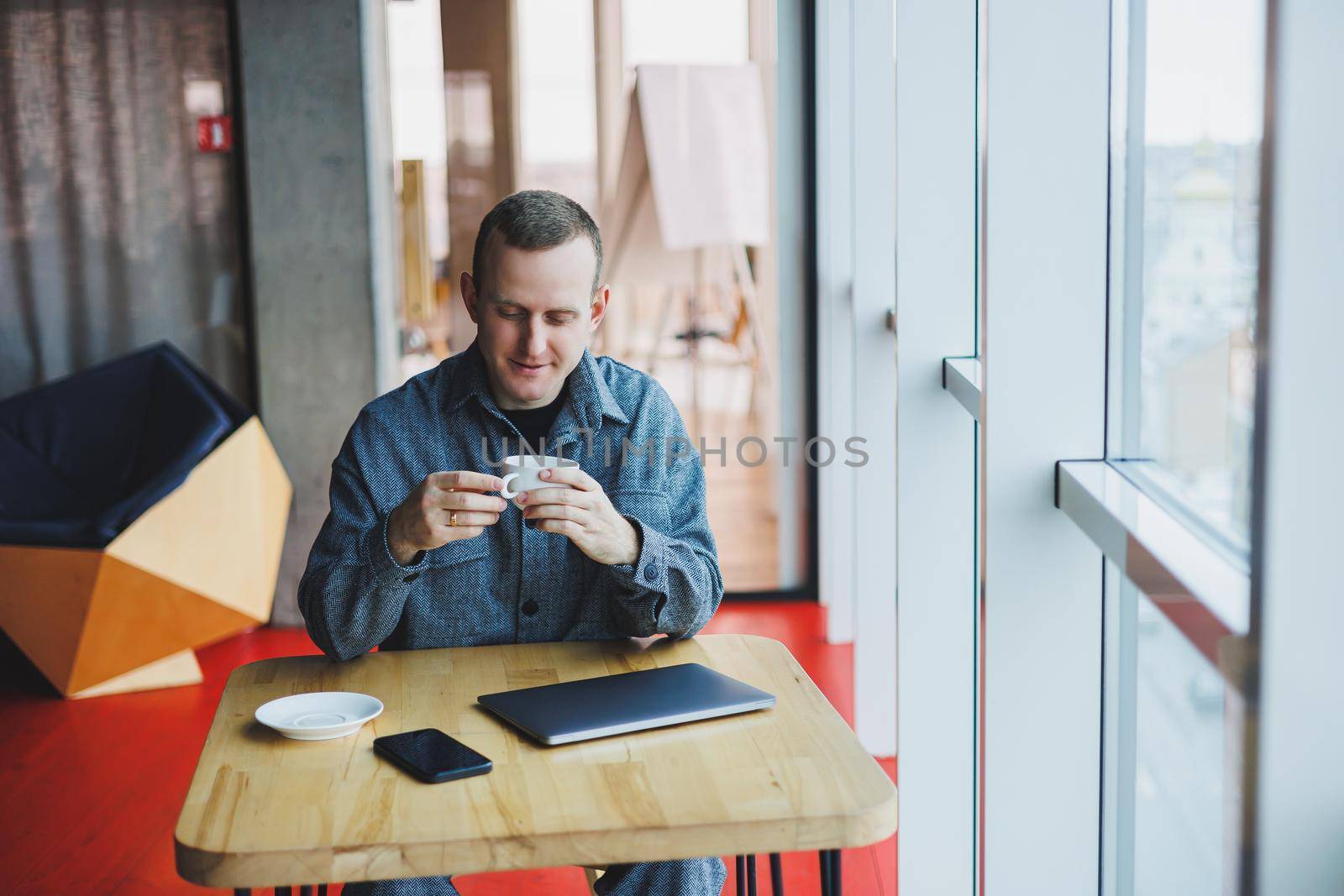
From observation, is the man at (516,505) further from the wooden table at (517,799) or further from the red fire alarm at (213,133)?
the red fire alarm at (213,133)

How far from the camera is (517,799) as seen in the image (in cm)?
129

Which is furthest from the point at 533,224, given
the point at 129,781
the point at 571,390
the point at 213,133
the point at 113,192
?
the point at 113,192

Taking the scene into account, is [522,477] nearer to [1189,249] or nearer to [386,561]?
[386,561]

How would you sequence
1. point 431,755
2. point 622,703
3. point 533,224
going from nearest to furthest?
point 431,755 < point 622,703 < point 533,224

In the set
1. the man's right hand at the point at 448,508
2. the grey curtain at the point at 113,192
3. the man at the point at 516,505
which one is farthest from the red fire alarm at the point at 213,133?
the man's right hand at the point at 448,508

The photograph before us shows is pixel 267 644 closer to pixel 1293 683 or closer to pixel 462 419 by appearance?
pixel 462 419

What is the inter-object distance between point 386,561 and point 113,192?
10.9 feet

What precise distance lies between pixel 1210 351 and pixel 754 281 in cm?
344

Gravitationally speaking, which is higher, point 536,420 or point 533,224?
point 533,224

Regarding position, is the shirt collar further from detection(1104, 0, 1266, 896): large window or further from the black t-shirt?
detection(1104, 0, 1266, 896): large window

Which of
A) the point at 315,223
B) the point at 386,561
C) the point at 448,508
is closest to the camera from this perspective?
the point at 448,508

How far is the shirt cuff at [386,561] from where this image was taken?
1.75 metres

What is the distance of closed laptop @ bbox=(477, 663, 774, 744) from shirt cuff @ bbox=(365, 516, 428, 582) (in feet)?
0.84

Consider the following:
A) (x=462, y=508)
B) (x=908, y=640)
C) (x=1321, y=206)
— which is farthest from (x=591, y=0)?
(x=1321, y=206)
